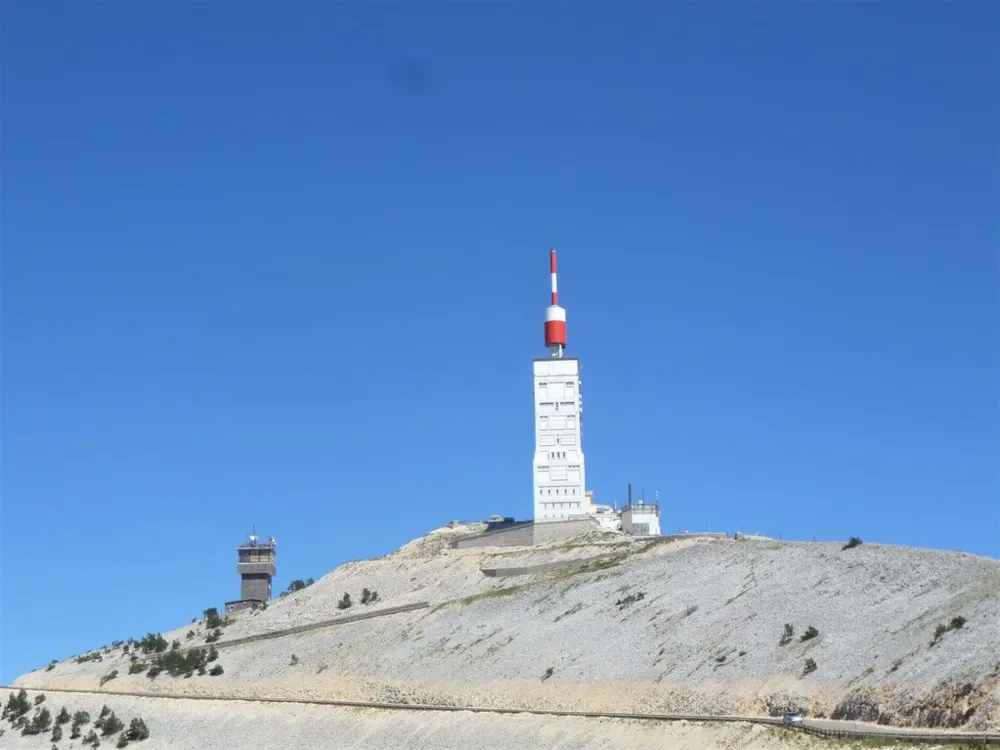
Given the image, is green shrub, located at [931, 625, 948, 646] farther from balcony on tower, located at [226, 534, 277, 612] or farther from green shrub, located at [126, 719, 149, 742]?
balcony on tower, located at [226, 534, 277, 612]

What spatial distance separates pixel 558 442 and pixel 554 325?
424 inches

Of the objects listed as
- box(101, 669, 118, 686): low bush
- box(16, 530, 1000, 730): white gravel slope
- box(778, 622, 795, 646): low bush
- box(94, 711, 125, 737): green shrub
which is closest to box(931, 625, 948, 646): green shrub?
box(16, 530, 1000, 730): white gravel slope

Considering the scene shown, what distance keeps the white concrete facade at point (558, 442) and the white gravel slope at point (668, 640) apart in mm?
7058

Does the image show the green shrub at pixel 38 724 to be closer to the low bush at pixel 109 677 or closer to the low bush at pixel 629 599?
the low bush at pixel 109 677

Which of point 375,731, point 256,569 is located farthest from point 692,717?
point 256,569

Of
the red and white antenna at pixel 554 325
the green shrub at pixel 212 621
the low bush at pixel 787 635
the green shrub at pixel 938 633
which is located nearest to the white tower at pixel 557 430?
the red and white antenna at pixel 554 325

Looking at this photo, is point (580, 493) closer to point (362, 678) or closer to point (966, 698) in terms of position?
point (362, 678)

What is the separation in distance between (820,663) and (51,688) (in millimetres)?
64867

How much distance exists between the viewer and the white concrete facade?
11719cm

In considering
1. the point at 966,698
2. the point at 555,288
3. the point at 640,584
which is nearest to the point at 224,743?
the point at 640,584

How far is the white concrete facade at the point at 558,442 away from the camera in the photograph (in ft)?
384

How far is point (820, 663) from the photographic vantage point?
62.5 metres

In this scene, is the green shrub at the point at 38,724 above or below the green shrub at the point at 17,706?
below

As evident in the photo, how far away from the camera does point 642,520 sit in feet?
381
